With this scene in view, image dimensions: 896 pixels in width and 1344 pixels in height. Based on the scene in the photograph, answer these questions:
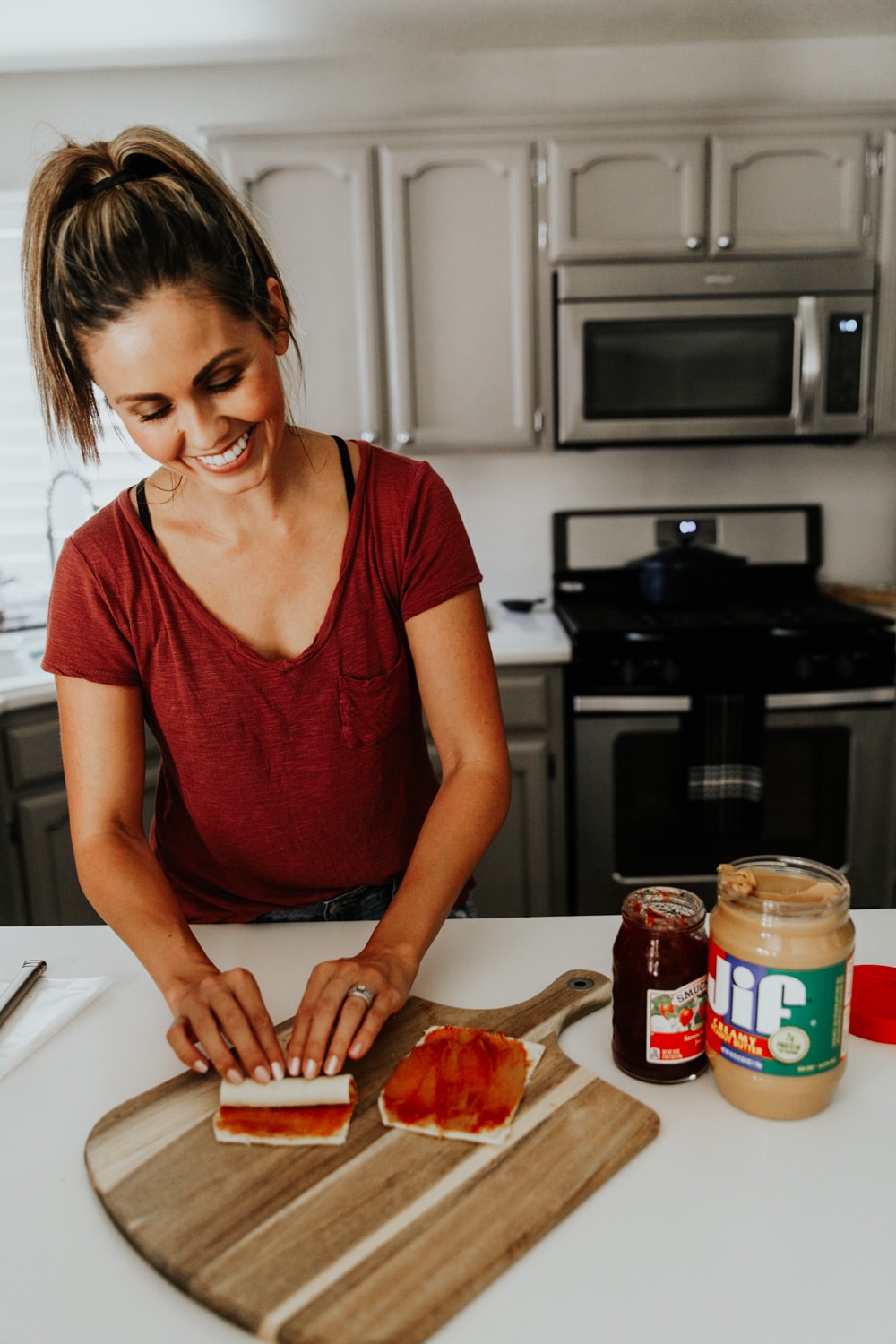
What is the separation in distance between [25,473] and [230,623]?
224cm

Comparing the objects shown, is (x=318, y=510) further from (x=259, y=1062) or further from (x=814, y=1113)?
(x=814, y=1113)

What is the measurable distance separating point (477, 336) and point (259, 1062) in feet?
7.17

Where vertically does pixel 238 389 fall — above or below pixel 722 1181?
above

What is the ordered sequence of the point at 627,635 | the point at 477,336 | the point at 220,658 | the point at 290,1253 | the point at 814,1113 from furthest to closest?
the point at 477,336
the point at 627,635
the point at 220,658
the point at 814,1113
the point at 290,1253

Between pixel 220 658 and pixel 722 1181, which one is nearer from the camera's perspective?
pixel 722 1181

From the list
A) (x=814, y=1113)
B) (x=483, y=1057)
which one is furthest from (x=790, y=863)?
(x=483, y=1057)

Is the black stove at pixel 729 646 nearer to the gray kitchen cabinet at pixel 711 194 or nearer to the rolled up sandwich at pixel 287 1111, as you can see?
the gray kitchen cabinet at pixel 711 194

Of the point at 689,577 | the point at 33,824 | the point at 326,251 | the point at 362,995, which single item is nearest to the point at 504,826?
the point at 689,577

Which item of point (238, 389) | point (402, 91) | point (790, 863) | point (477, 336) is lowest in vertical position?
point (790, 863)

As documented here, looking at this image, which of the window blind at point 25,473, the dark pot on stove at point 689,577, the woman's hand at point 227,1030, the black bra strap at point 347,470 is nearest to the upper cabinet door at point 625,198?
the dark pot on stove at point 689,577

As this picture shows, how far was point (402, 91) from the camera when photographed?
2.82 m

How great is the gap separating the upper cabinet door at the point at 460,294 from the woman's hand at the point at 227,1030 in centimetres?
201

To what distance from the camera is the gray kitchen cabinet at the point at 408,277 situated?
8.21 feet

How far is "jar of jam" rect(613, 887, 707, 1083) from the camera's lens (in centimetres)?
77
